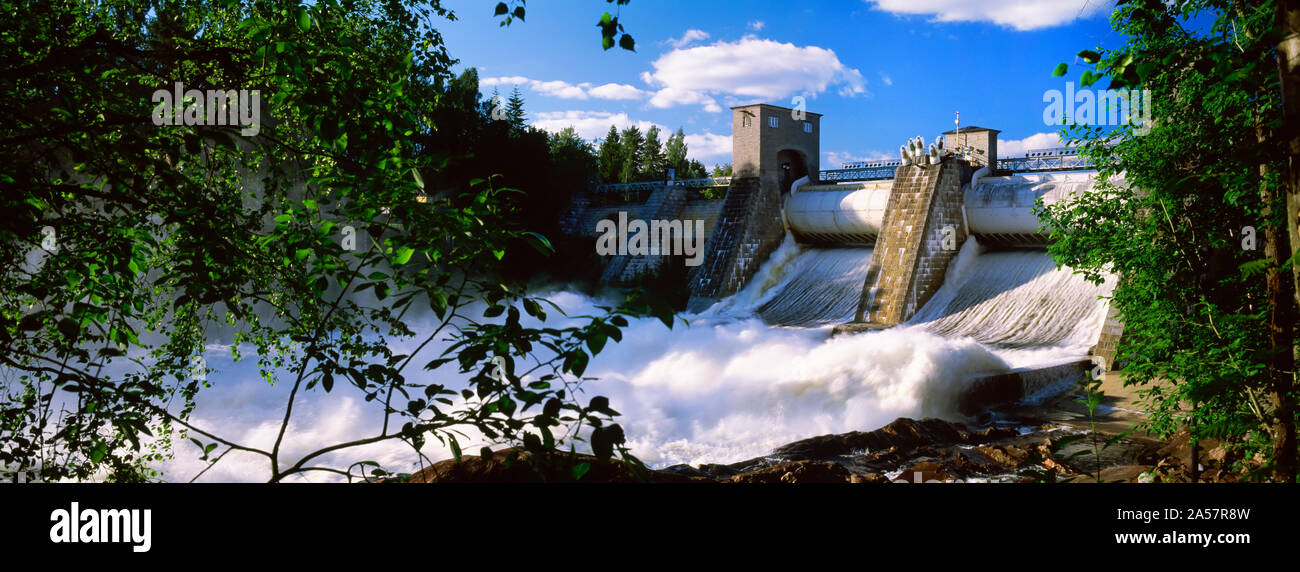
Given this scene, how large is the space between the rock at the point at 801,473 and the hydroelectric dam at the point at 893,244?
230 inches

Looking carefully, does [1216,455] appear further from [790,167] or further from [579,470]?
[790,167]

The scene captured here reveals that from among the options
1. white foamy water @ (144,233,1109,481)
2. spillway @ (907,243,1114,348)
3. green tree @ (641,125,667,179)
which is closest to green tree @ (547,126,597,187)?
green tree @ (641,125,667,179)

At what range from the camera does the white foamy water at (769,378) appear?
11867mm

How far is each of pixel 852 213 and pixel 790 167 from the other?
3453 millimetres

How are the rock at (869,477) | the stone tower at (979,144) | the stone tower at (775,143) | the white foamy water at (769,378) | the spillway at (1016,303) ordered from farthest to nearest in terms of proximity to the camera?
the stone tower at (775,143)
the stone tower at (979,144)
the spillway at (1016,303)
the white foamy water at (769,378)
the rock at (869,477)

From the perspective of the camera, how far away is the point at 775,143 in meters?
22.9

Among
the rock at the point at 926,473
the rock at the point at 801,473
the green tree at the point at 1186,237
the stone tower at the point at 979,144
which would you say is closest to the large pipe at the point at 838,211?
the stone tower at the point at 979,144

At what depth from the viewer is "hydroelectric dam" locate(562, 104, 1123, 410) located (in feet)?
52.7

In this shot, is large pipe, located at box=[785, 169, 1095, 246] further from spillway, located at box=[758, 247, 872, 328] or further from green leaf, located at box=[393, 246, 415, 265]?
green leaf, located at box=[393, 246, 415, 265]

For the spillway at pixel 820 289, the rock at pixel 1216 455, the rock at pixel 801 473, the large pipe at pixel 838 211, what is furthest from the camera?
the large pipe at pixel 838 211

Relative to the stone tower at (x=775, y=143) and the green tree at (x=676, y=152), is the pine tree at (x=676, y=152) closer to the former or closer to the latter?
the green tree at (x=676, y=152)

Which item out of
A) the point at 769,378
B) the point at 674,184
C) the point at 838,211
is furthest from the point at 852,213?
the point at 769,378

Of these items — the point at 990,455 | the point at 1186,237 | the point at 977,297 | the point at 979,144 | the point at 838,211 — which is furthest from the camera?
the point at 838,211
